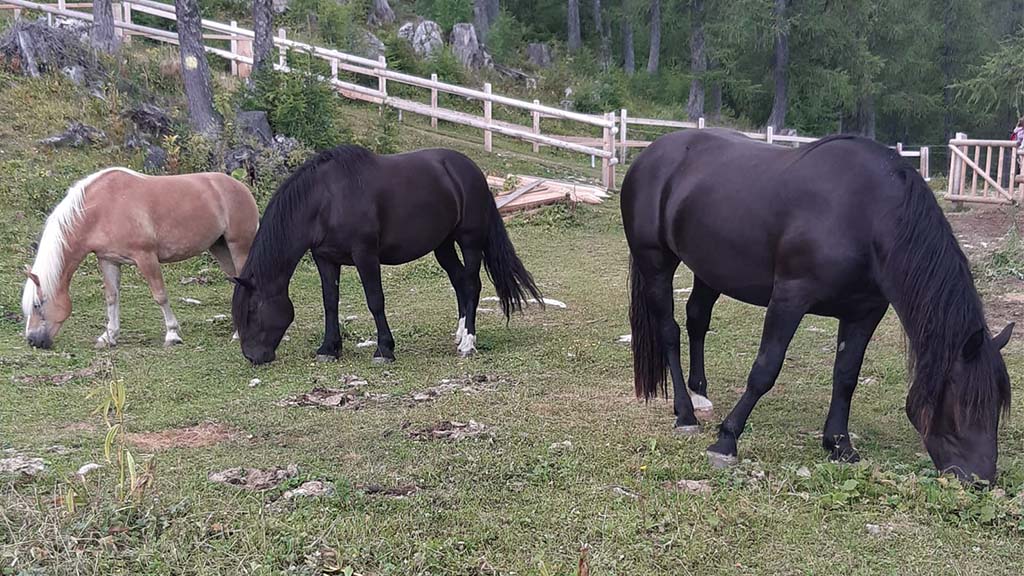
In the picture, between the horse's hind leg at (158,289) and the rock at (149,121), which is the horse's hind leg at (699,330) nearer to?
the horse's hind leg at (158,289)

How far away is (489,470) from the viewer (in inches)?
167

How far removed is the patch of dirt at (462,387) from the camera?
19.1 ft

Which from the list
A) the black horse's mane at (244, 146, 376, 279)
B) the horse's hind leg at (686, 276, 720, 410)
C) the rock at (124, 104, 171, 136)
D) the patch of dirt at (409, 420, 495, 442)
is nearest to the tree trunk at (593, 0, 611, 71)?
the rock at (124, 104, 171, 136)

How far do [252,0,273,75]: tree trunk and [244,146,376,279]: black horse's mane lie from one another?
965cm

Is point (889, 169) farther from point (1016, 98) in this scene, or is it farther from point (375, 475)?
point (1016, 98)

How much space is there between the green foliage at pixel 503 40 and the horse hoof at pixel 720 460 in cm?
2939

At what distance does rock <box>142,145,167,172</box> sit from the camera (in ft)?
40.5

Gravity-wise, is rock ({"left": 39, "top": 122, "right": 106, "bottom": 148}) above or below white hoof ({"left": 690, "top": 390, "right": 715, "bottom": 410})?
above

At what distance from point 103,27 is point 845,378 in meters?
16.5

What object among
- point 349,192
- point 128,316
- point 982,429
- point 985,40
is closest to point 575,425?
point 982,429

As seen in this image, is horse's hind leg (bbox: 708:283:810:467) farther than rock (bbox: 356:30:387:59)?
No

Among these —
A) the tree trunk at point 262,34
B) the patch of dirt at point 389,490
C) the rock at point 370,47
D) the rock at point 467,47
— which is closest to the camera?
the patch of dirt at point 389,490

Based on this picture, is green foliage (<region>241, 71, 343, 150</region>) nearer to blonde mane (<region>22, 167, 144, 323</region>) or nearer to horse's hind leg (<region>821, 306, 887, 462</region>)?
blonde mane (<region>22, 167, 144, 323</region>)

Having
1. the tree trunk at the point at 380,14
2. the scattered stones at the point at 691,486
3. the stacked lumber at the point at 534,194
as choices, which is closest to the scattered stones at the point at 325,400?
the scattered stones at the point at 691,486
